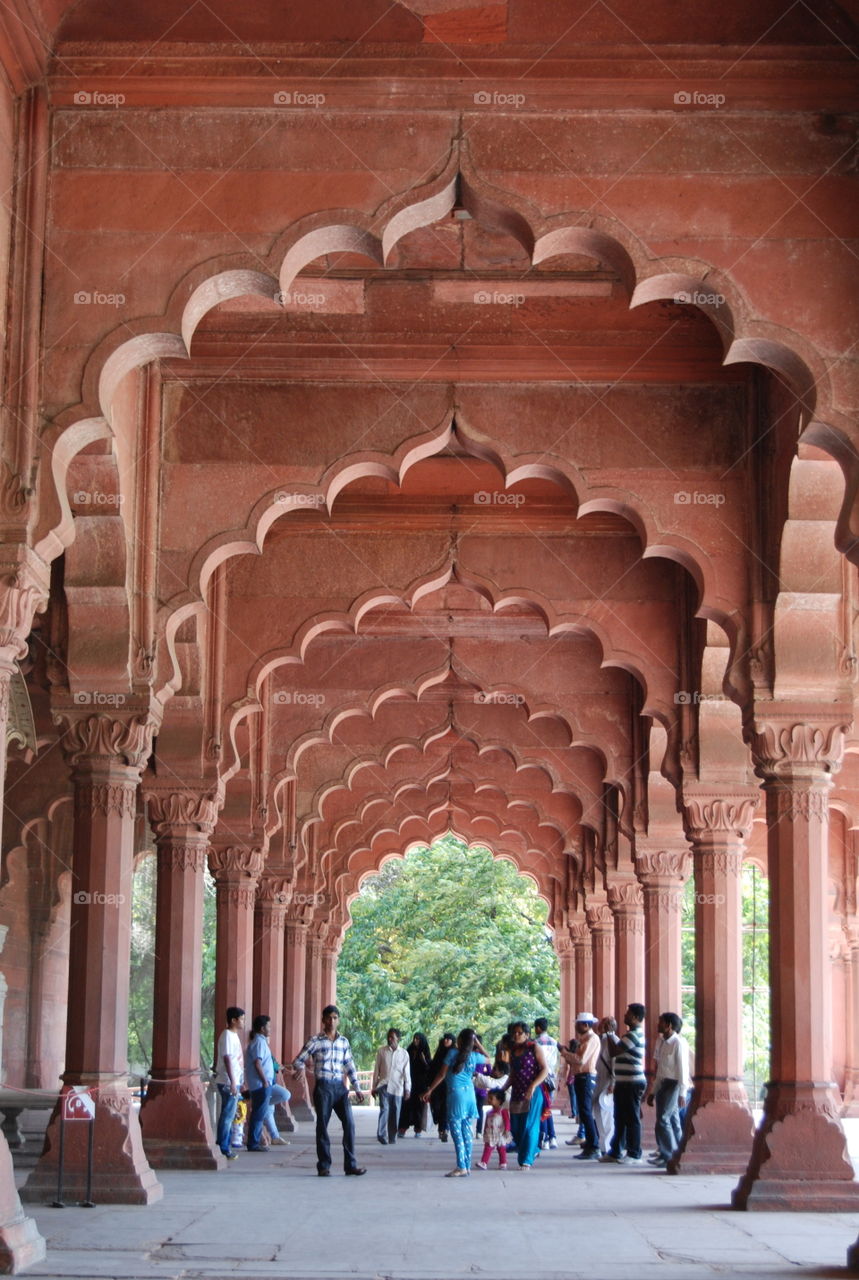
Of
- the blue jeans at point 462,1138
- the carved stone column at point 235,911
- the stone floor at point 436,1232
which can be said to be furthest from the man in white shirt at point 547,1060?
the carved stone column at point 235,911

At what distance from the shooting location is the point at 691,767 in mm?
15328

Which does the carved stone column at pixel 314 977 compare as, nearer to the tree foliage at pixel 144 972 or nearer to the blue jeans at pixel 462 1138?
the tree foliage at pixel 144 972

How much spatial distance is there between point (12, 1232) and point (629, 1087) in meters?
8.92

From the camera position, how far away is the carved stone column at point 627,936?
22812 millimetres

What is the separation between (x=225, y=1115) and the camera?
15906 millimetres

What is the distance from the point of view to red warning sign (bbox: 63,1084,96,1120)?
10742mm

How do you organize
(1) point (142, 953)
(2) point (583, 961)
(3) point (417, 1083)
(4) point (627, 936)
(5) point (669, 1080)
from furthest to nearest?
(1) point (142, 953) → (2) point (583, 961) → (4) point (627, 936) → (3) point (417, 1083) → (5) point (669, 1080)

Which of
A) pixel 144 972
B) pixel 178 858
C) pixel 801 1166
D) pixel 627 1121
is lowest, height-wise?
pixel 627 1121

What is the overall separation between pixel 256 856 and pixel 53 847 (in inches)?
159

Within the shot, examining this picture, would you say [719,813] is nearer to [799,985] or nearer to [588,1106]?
[799,985]

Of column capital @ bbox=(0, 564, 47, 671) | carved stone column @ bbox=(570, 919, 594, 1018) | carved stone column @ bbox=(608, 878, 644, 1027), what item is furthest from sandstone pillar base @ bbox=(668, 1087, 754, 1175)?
carved stone column @ bbox=(570, 919, 594, 1018)

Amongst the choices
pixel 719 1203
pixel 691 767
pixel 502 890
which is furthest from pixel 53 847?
pixel 502 890

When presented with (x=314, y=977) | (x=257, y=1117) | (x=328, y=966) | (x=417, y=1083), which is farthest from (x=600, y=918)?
(x=257, y=1117)

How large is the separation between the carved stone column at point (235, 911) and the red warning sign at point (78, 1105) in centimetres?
725
